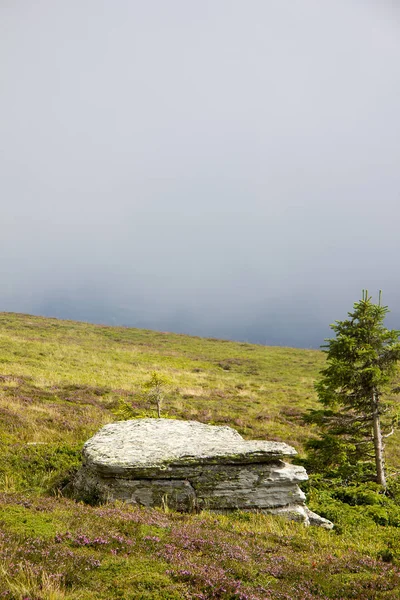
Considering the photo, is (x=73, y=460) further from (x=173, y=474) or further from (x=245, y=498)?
(x=245, y=498)

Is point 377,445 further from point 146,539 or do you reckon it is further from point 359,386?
point 146,539

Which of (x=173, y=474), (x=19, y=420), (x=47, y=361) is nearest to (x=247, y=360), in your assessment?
(x=47, y=361)

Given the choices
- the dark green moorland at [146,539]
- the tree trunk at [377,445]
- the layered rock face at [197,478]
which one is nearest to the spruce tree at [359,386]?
the tree trunk at [377,445]

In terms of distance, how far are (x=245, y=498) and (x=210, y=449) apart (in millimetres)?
1728

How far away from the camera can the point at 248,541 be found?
26.6ft

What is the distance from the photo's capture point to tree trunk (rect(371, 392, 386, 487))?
1425 cm

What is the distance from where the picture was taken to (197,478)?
36.5ft

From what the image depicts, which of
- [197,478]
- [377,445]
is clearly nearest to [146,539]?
[197,478]

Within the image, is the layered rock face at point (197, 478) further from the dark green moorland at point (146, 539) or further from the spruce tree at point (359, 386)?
the spruce tree at point (359, 386)

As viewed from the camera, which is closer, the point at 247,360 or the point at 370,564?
the point at 370,564

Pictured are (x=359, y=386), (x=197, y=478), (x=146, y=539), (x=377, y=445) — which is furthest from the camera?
(x=359, y=386)

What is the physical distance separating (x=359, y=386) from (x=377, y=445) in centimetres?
235

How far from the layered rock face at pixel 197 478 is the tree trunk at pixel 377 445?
4869 mm

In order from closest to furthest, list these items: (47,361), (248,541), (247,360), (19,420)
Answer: (248,541) → (19,420) → (47,361) → (247,360)
